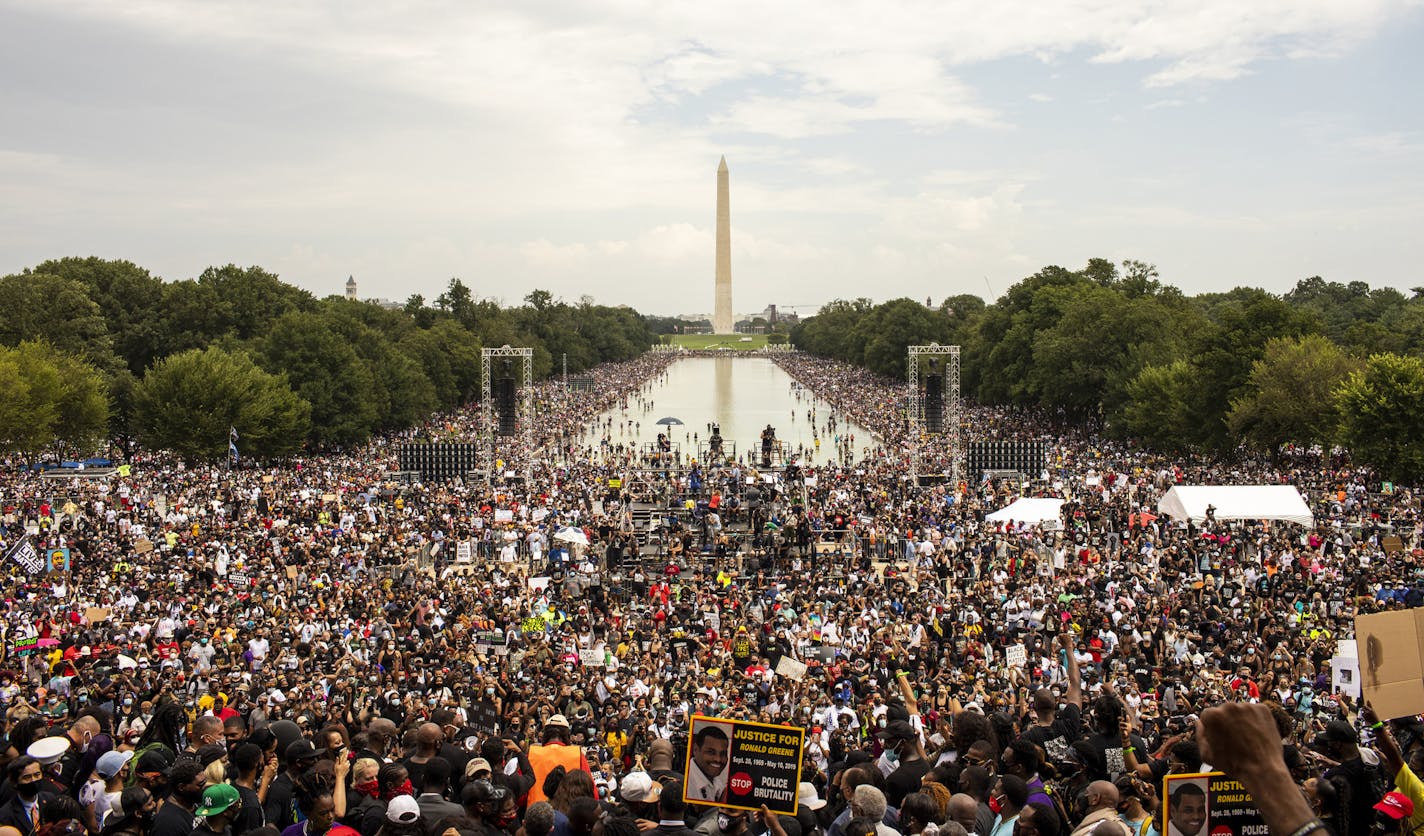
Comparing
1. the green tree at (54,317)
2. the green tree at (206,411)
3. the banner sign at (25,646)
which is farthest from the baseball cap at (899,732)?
the green tree at (54,317)

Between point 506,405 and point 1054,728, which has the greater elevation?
point 506,405

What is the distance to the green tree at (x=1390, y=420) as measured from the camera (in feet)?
117

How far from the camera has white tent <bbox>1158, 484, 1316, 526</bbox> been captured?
88.5ft

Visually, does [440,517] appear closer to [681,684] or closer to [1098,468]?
[681,684]

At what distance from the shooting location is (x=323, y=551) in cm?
2839

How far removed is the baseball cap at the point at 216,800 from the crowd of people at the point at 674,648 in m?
0.03

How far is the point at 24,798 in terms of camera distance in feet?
22.9

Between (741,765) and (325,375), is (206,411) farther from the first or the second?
(741,765)

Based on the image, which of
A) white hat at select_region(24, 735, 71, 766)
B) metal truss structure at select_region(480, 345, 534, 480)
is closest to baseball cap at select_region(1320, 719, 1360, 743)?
white hat at select_region(24, 735, 71, 766)

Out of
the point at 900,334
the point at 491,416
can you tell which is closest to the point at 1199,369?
the point at 491,416

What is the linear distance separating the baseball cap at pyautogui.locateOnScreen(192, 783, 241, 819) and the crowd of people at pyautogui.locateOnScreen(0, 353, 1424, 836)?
31mm

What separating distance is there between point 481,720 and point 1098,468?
3471 cm

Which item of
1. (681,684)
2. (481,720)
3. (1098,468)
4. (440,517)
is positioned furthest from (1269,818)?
(1098,468)

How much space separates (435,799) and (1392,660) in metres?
6.03
